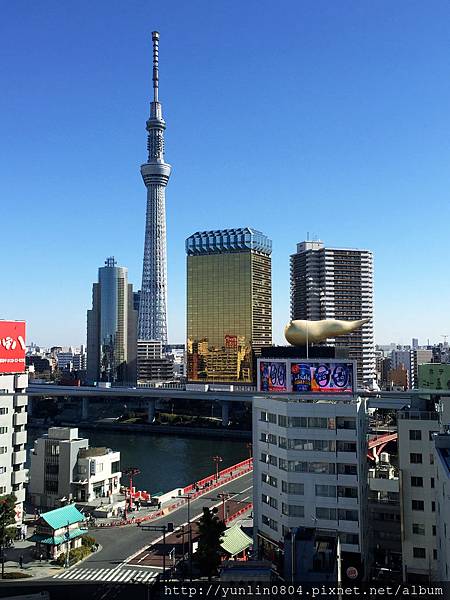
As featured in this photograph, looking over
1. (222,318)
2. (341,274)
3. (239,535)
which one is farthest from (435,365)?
(222,318)

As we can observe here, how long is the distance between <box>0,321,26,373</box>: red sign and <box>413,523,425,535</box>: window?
838 inches

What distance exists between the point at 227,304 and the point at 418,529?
284 ft

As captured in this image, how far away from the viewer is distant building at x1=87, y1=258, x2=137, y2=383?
14262cm

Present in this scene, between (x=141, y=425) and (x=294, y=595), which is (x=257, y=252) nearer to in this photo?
(x=141, y=425)

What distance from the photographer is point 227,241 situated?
362 ft

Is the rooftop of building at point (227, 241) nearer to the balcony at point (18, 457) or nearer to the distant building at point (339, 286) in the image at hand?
the distant building at point (339, 286)

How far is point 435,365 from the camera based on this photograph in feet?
124

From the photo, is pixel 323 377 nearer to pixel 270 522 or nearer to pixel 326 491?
pixel 326 491

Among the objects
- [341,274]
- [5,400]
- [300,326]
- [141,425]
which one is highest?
[341,274]

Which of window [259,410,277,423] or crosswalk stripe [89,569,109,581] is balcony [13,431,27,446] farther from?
window [259,410,277,423]

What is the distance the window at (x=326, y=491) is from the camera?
2382 centimetres

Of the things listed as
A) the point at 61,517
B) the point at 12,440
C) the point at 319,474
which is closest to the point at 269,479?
the point at 319,474

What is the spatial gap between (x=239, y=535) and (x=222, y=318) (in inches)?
3279

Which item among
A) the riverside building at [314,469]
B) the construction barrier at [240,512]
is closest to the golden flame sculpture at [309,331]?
the riverside building at [314,469]
